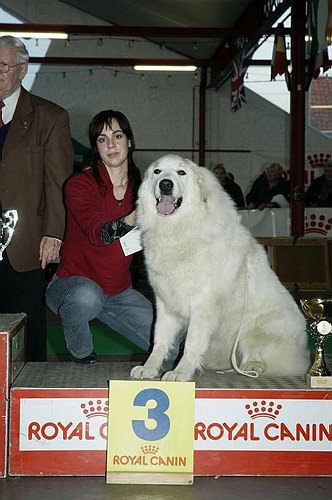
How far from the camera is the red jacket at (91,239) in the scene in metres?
3.29

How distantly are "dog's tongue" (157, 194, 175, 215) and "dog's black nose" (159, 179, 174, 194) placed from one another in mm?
27

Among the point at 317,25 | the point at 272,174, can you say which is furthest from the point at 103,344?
the point at 272,174

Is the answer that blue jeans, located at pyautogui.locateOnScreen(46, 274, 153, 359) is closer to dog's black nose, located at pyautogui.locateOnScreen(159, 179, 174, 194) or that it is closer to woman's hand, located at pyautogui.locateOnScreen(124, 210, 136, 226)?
woman's hand, located at pyautogui.locateOnScreen(124, 210, 136, 226)

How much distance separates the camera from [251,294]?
3.12 metres

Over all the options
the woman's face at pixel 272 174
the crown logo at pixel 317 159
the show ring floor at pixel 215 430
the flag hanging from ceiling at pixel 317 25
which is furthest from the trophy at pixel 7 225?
the crown logo at pixel 317 159

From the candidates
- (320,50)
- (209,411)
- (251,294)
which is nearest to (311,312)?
(251,294)

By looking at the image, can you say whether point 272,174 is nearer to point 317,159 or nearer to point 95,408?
point 317,159

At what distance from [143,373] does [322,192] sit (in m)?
7.40

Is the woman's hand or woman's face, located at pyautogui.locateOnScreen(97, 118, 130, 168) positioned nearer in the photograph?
the woman's hand

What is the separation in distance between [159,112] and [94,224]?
13.4 meters

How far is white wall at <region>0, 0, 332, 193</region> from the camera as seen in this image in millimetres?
15875

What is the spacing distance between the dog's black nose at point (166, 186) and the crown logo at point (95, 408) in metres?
0.83

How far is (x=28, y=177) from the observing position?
11.4 ft

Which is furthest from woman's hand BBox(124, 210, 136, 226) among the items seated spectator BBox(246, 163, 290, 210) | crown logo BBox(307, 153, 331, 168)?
crown logo BBox(307, 153, 331, 168)
